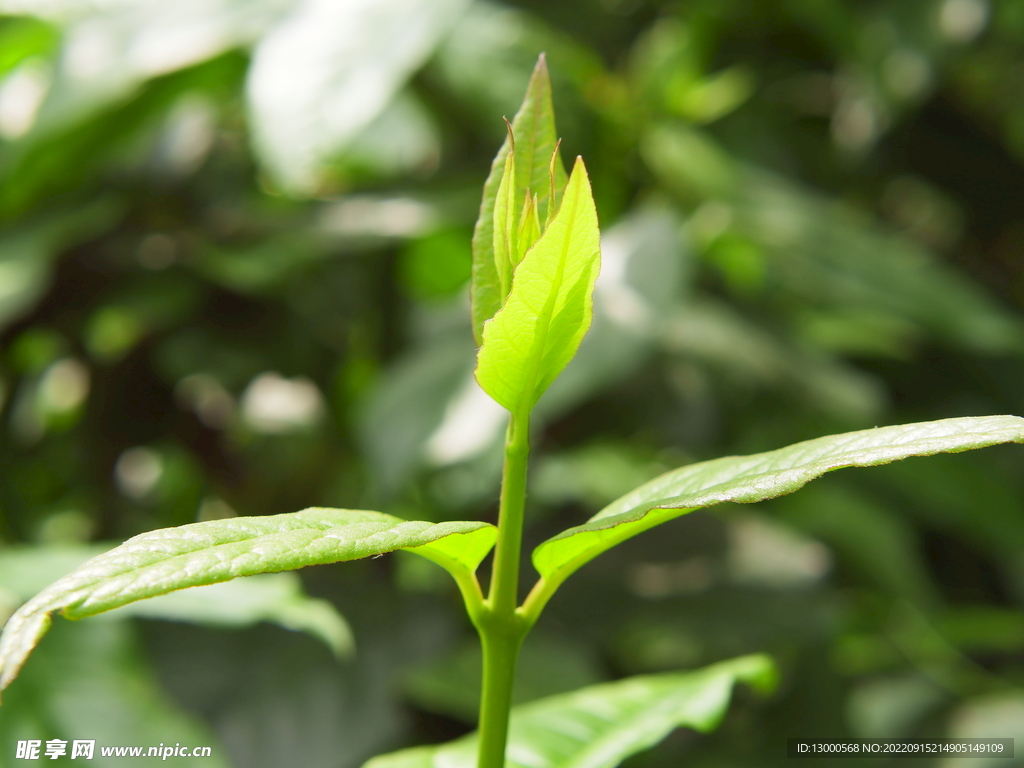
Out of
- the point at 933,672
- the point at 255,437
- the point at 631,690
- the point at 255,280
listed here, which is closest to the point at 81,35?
the point at 255,280

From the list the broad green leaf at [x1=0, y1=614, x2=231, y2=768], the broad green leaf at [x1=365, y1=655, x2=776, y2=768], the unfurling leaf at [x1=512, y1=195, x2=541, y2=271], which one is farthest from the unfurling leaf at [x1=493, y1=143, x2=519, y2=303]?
the broad green leaf at [x1=0, y1=614, x2=231, y2=768]

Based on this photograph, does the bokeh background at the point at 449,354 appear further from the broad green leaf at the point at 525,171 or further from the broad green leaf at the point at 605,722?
the broad green leaf at the point at 525,171

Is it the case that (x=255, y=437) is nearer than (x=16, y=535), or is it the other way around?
(x=16, y=535)

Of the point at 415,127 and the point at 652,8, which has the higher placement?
the point at 652,8

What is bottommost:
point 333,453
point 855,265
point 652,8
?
point 333,453

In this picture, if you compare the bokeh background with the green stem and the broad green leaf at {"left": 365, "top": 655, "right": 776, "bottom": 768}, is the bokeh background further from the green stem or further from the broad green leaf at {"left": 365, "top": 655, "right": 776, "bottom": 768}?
the green stem

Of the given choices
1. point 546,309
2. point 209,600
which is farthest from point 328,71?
point 546,309

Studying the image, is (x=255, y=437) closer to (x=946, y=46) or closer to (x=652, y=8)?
(x=652, y=8)

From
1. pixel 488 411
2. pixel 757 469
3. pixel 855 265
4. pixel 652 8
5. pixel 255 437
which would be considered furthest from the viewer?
pixel 652 8
